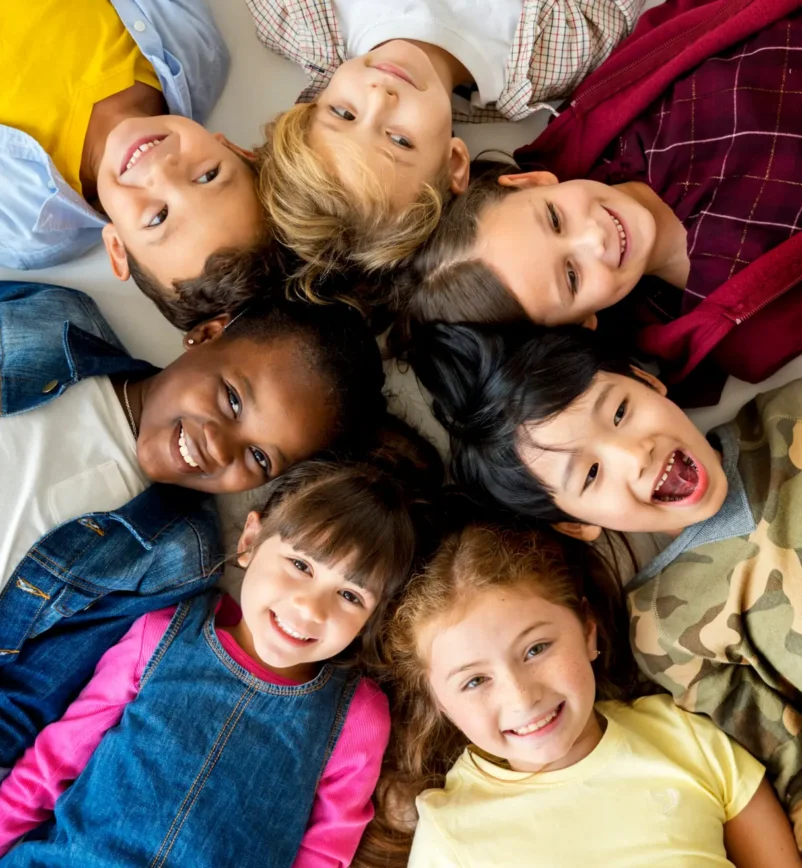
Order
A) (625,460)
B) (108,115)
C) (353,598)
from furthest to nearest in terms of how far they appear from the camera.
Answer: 1. (108,115)
2. (353,598)
3. (625,460)

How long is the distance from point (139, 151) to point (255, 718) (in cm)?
83

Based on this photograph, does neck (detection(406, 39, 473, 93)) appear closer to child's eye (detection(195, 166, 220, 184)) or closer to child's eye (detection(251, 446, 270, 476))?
child's eye (detection(195, 166, 220, 184))

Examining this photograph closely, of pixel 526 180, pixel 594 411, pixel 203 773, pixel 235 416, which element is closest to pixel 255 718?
pixel 203 773

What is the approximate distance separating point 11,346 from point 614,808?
1.08 metres

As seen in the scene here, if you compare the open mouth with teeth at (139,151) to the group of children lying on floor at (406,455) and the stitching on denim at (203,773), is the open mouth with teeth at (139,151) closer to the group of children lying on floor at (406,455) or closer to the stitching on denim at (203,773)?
the group of children lying on floor at (406,455)

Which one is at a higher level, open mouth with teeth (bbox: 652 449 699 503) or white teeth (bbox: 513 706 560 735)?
open mouth with teeth (bbox: 652 449 699 503)

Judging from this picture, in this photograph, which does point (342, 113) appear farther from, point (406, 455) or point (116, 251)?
point (406, 455)

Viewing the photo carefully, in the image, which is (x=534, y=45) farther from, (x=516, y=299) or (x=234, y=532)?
(x=234, y=532)

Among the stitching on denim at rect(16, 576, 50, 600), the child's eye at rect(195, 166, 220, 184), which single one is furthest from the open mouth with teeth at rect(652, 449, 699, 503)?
the stitching on denim at rect(16, 576, 50, 600)

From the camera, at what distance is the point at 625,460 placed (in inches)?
38.3

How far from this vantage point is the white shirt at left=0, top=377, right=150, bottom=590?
109 cm

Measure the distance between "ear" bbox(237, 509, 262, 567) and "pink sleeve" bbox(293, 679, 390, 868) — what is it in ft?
0.94

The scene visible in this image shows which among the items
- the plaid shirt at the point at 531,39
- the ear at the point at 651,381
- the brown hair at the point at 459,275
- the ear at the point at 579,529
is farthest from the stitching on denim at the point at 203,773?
the plaid shirt at the point at 531,39

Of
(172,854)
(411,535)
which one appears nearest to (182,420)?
(411,535)
